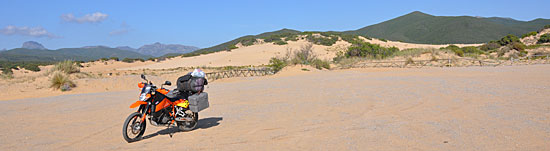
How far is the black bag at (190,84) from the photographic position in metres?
6.42

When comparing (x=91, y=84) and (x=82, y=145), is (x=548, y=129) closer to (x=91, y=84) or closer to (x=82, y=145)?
(x=82, y=145)

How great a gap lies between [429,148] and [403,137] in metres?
0.63

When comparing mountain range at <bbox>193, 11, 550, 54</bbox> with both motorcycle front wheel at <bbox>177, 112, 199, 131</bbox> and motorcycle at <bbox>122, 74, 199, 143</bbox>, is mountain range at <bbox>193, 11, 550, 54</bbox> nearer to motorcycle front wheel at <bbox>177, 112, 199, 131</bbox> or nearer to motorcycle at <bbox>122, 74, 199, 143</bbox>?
motorcycle front wheel at <bbox>177, 112, 199, 131</bbox>

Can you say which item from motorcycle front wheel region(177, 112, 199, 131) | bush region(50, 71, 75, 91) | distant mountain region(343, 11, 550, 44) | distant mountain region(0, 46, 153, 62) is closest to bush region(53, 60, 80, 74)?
bush region(50, 71, 75, 91)

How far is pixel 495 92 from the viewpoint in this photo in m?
10.2

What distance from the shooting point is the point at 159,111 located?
6.19 metres

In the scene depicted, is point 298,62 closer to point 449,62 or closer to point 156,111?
point 449,62

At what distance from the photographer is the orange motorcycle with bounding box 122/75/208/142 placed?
5.88m

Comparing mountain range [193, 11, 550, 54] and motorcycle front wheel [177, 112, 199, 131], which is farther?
mountain range [193, 11, 550, 54]

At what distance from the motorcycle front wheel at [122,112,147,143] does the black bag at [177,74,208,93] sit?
32.5 inches

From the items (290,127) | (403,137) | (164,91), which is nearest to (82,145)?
(164,91)

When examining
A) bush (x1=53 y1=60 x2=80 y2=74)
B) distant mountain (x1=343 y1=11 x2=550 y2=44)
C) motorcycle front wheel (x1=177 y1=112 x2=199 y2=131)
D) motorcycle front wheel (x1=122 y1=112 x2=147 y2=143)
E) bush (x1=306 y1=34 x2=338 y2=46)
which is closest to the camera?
motorcycle front wheel (x1=122 y1=112 x2=147 y2=143)

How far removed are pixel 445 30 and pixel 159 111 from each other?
10715cm

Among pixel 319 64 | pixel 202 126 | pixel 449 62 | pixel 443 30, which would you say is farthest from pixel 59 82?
pixel 443 30
